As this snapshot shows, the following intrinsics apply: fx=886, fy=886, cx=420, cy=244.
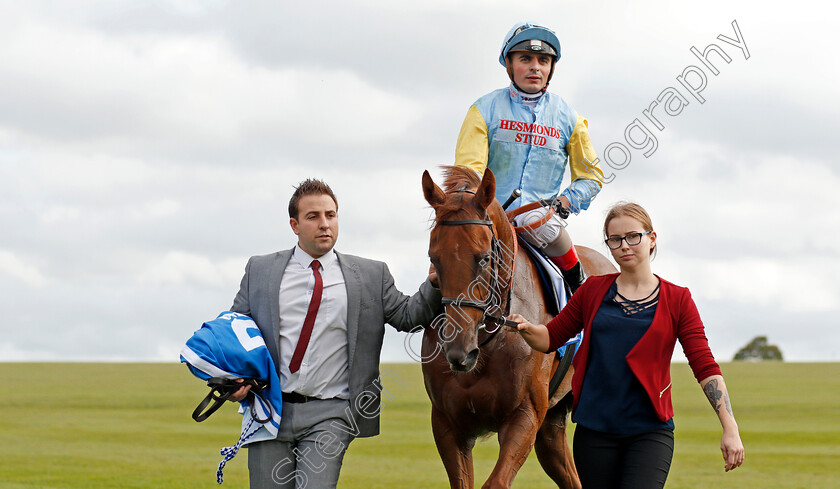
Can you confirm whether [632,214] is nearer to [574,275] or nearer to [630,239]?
[630,239]

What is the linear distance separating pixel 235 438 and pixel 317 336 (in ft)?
67.1

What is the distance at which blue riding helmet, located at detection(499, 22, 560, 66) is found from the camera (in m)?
6.40

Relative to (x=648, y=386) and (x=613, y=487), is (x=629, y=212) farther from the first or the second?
(x=613, y=487)

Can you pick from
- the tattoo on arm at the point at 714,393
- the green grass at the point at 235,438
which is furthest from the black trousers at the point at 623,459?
the green grass at the point at 235,438

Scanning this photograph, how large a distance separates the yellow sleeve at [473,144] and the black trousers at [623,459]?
2474 mm

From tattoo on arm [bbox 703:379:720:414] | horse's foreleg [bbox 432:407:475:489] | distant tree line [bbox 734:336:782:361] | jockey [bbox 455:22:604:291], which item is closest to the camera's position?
tattoo on arm [bbox 703:379:720:414]

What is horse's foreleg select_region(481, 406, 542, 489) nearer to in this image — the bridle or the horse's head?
the bridle

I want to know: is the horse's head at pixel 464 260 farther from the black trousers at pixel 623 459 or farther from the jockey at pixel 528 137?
the jockey at pixel 528 137

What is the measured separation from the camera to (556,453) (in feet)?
24.2

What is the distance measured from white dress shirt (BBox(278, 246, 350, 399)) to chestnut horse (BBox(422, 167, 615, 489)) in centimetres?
59

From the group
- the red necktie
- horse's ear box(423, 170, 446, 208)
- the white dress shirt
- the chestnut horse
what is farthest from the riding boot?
the red necktie

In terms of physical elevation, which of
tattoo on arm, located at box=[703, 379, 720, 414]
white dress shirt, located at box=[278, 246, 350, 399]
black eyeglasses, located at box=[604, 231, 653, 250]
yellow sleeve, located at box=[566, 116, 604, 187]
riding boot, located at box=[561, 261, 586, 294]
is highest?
yellow sleeve, located at box=[566, 116, 604, 187]

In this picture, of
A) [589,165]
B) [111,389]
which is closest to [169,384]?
[111,389]

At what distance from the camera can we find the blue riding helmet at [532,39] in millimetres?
6398
